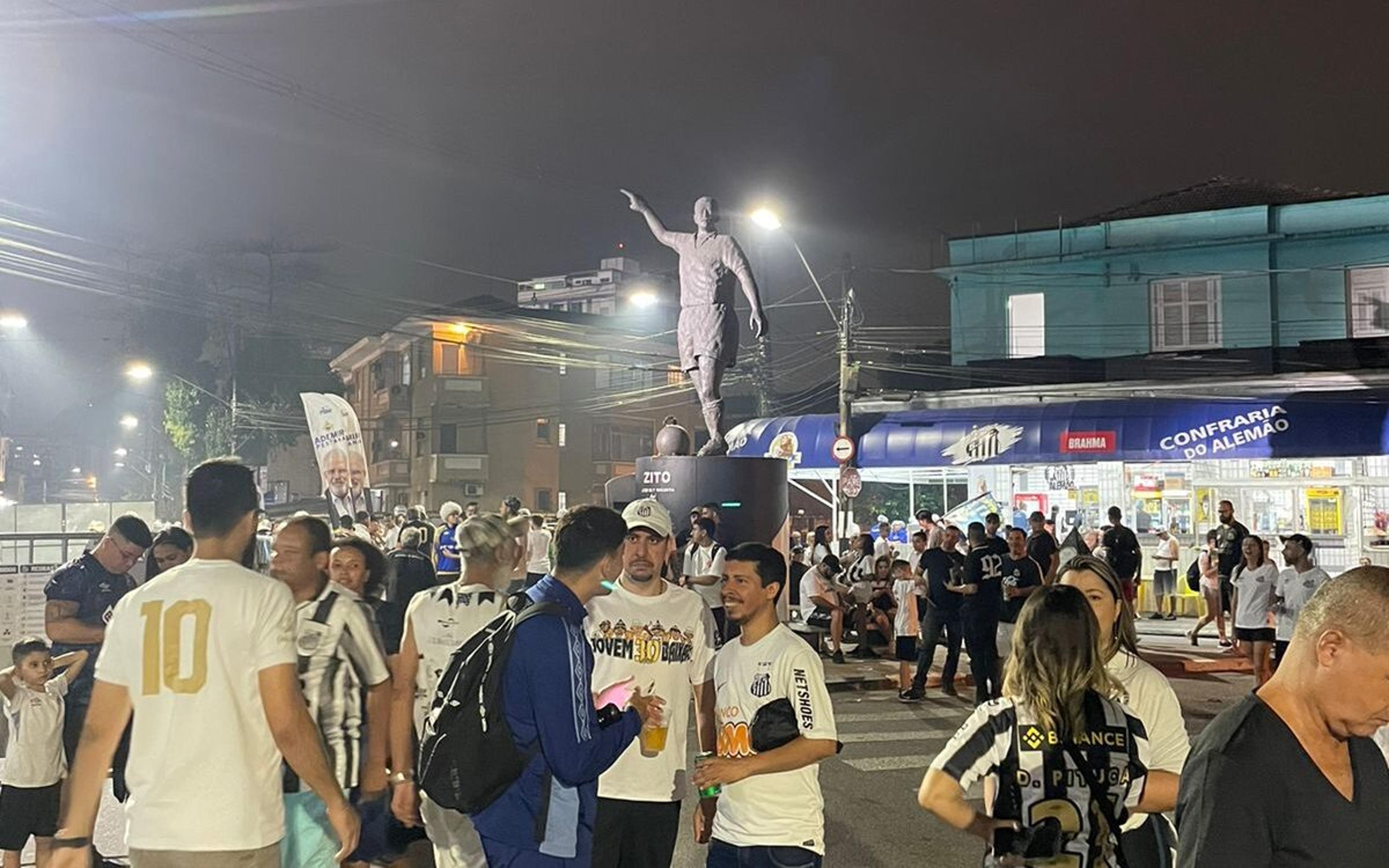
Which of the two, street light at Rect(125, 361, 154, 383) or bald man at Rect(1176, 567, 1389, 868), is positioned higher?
street light at Rect(125, 361, 154, 383)

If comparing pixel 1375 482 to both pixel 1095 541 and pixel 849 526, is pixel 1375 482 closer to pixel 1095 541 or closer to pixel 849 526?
pixel 1095 541

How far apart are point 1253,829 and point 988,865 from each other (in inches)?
45.5

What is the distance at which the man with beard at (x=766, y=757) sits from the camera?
417cm

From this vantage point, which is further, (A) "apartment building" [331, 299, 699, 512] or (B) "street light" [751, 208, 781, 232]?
(A) "apartment building" [331, 299, 699, 512]

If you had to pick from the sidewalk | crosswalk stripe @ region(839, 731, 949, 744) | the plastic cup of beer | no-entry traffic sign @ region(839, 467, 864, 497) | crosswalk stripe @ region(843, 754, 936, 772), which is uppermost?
no-entry traffic sign @ region(839, 467, 864, 497)

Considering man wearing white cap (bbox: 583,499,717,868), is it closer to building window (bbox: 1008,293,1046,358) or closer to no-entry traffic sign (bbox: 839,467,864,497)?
no-entry traffic sign (bbox: 839,467,864,497)

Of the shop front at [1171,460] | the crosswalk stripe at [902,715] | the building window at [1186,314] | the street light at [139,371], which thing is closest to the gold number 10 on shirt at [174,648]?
the crosswalk stripe at [902,715]

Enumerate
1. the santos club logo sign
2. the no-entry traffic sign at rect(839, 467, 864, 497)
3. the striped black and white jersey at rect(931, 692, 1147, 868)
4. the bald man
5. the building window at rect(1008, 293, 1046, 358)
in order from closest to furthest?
the bald man → the striped black and white jersey at rect(931, 692, 1147, 868) → the no-entry traffic sign at rect(839, 467, 864, 497) → the santos club logo sign → the building window at rect(1008, 293, 1046, 358)

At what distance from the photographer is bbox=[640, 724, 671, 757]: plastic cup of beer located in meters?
4.71

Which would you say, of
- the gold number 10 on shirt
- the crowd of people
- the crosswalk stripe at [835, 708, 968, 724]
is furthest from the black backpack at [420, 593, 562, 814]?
the crosswalk stripe at [835, 708, 968, 724]

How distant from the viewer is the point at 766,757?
4.16 m

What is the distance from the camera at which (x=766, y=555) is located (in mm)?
4703

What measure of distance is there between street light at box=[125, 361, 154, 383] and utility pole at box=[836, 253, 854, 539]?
89.0ft

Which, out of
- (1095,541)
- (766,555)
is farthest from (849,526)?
(766,555)
